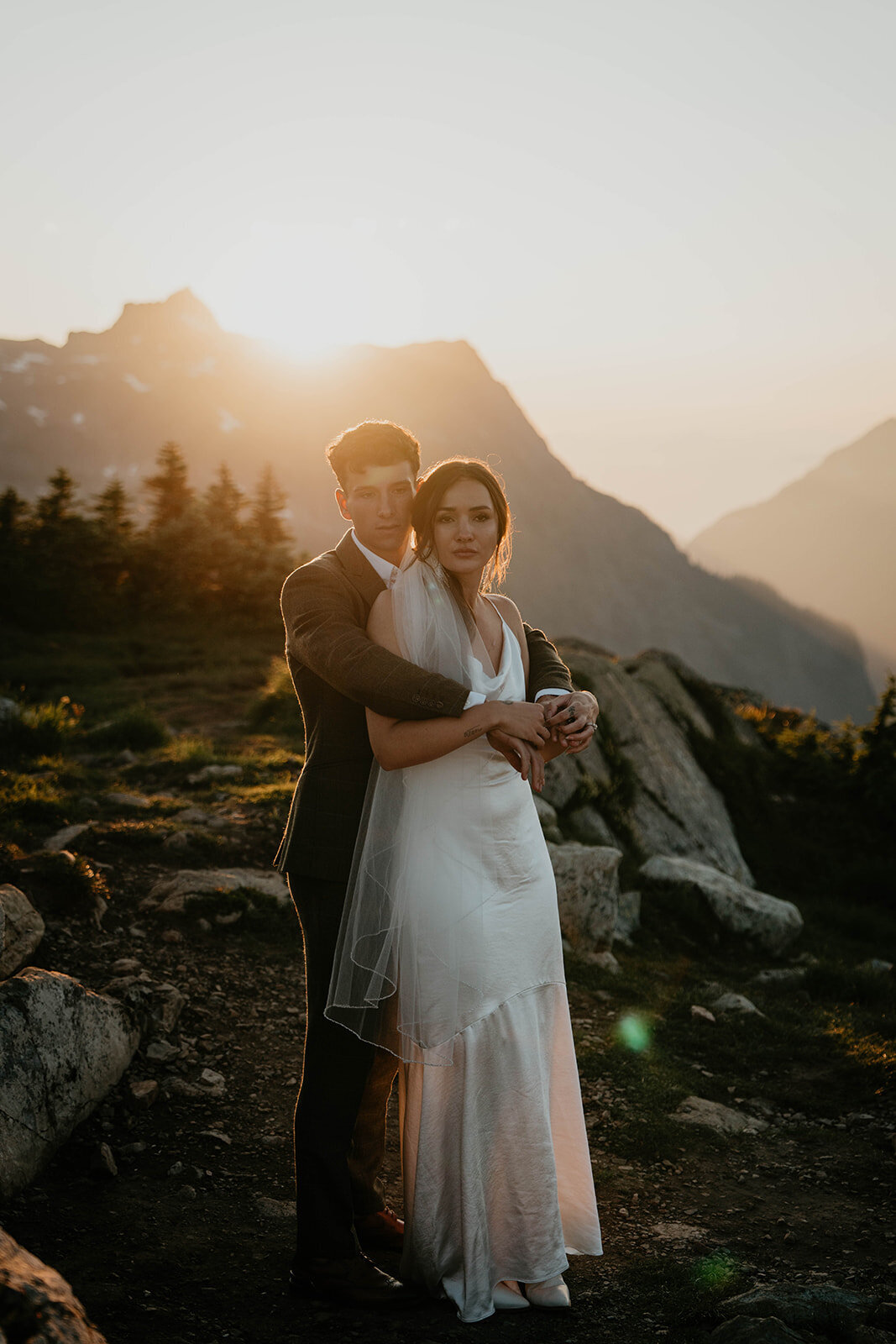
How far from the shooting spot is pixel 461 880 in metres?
3.10

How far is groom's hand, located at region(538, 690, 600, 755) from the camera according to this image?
3148 millimetres

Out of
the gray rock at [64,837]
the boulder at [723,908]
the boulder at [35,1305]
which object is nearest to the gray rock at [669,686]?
the boulder at [723,908]

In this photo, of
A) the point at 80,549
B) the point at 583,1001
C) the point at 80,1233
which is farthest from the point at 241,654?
the point at 80,1233

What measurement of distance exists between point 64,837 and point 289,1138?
348cm

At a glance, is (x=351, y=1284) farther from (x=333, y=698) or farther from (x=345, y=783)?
(x=333, y=698)

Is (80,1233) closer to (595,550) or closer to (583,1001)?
(583,1001)

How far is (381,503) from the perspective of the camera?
334 centimetres

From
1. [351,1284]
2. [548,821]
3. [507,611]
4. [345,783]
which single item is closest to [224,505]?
[548,821]

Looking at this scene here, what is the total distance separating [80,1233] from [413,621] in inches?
98.7

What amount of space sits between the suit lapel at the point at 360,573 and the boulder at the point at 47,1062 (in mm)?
2268

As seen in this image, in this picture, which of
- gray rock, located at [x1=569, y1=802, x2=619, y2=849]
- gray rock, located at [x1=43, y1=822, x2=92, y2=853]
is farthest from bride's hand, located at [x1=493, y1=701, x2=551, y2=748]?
gray rock, located at [x1=569, y1=802, x2=619, y2=849]

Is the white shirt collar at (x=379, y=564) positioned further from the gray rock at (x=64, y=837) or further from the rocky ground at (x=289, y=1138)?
the gray rock at (x=64, y=837)

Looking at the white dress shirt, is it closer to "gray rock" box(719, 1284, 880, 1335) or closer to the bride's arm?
the bride's arm

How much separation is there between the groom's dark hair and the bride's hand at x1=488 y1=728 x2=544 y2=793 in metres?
1.10
